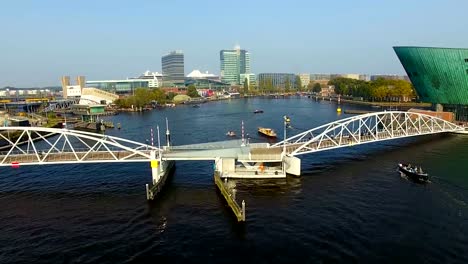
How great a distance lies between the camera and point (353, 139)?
7131 cm

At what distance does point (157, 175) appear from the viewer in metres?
53.1

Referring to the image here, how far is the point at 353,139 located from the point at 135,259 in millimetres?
50760

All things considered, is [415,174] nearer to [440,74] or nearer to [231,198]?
[231,198]

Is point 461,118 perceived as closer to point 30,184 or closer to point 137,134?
point 137,134

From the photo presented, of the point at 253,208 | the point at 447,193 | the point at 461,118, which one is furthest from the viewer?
the point at 461,118

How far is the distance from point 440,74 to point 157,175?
86638 millimetres

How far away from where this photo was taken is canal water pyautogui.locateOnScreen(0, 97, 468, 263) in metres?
34.8

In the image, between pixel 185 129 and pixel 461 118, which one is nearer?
pixel 461 118

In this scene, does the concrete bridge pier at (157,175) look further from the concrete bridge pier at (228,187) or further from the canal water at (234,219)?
the concrete bridge pier at (228,187)

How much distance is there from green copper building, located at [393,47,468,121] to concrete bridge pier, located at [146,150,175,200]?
7882 centimetres

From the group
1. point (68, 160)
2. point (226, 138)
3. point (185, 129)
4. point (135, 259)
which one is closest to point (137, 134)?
point (185, 129)

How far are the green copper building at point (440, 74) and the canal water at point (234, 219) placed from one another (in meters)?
40.3

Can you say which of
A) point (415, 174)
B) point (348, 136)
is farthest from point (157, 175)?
point (348, 136)

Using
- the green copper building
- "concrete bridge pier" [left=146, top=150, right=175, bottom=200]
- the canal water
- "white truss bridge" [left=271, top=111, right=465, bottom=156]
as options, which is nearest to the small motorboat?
the canal water
